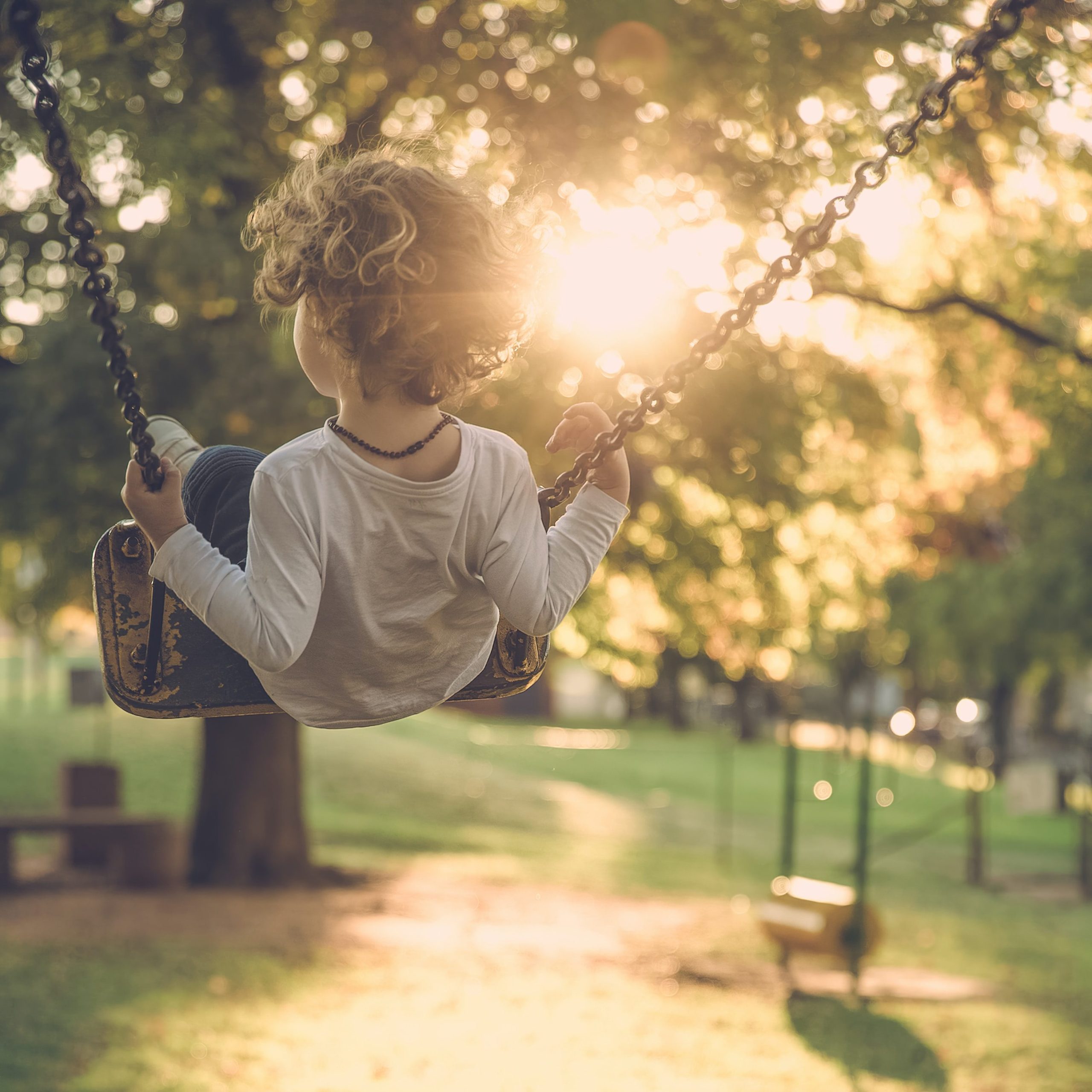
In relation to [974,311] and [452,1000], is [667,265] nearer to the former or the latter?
[974,311]

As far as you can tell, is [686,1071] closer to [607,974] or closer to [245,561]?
[607,974]

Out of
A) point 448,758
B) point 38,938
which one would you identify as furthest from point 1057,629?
point 38,938

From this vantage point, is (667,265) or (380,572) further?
(667,265)

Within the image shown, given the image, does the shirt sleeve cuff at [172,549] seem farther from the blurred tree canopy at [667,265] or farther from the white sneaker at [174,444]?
the blurred tree canopy at [667,265]

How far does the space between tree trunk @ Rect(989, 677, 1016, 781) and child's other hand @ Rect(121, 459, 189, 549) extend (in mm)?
29574

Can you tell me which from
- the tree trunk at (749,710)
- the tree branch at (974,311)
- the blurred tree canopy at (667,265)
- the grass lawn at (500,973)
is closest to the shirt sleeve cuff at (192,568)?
the blurred tree canopy at (667,265)

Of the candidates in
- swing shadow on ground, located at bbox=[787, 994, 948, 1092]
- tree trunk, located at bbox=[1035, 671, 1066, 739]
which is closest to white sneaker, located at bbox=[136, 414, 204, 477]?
swing shadow on ground, located at bbox=[787, 994, 948, 1092]

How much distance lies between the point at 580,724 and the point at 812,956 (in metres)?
32.3

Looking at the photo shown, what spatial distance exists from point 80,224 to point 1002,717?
1435 inches

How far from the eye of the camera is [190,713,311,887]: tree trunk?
43.2 ft

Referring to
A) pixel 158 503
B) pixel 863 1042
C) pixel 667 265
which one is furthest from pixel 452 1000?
pixel 158 503

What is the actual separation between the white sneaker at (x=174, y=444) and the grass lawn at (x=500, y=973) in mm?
6229

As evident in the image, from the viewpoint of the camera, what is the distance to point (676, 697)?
4603cm

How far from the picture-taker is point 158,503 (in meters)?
1.94
